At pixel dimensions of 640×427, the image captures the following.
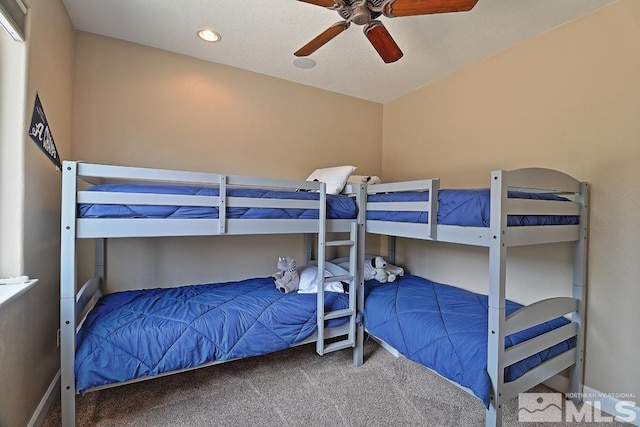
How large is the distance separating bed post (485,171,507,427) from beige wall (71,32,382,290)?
1965mm

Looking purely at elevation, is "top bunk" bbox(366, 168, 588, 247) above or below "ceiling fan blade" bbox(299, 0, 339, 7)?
below

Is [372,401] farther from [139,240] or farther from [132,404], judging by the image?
[139,240]

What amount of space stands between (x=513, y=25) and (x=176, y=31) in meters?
2.47

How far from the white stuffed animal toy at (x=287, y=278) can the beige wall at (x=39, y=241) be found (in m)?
1.48

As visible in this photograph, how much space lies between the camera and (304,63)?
267cm

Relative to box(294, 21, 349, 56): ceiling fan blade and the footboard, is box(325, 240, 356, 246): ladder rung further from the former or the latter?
box(294, 21, 349, 56): ceiling fan blade

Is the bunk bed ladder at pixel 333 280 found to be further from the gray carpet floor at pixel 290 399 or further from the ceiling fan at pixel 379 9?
the ceiling fan at pixel 379 9

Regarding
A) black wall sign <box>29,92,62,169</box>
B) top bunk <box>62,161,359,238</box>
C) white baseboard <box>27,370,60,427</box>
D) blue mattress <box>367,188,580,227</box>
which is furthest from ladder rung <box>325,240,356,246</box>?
white baseboard <box>27,370,60,427</box>

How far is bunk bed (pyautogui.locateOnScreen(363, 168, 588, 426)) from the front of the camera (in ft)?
4.83

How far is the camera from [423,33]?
2148 millimetres

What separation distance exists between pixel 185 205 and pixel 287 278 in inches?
41.2

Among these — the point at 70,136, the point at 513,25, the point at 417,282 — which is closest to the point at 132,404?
the point at 70,136

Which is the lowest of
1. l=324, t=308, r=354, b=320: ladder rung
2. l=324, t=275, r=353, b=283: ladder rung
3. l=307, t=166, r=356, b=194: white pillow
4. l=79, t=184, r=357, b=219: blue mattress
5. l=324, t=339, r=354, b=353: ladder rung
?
l=324, t=339, r=354, b=353: ladder rung

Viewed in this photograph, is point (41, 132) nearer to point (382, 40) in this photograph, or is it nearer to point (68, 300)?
point (68, 300)
